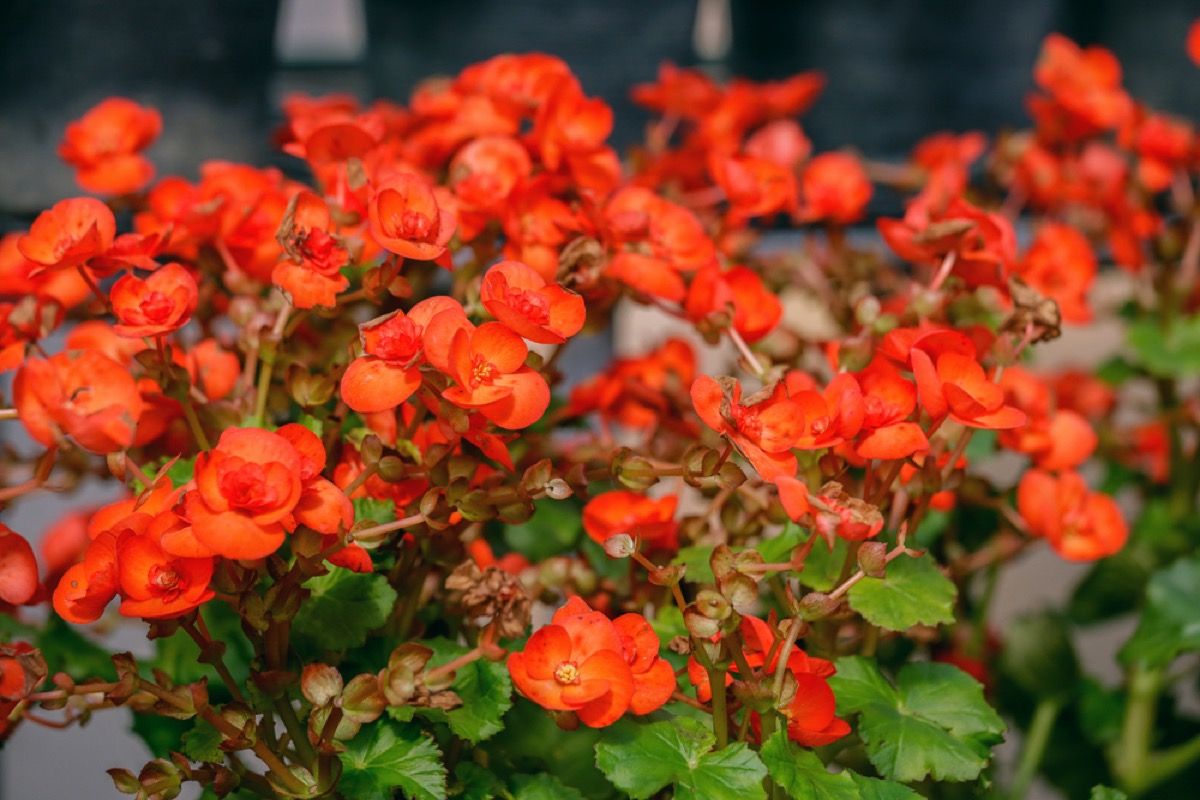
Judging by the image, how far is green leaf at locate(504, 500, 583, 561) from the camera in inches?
28.4

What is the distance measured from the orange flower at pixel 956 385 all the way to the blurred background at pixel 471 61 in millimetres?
765

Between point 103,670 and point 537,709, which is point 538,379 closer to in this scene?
point 537,709

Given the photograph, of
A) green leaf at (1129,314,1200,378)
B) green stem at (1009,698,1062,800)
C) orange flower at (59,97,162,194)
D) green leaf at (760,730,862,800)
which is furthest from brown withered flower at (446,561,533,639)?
green leaf at (1129,314,1200,378)

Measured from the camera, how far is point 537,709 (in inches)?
23.3

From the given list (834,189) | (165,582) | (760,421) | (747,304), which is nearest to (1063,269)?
(834,189)

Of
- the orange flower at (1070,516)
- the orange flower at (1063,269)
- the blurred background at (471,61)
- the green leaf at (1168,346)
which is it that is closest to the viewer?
the orange flower at (1070,516)

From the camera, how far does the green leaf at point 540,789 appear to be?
0.51 m

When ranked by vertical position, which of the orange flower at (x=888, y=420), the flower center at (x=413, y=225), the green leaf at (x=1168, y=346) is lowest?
the green leaf at (x=1168, y=346)

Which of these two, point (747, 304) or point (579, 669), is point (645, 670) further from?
point (747, 304)

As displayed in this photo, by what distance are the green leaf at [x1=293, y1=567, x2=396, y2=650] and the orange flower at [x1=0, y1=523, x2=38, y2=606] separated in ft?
0.40

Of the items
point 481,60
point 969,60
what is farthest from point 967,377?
point 969,60

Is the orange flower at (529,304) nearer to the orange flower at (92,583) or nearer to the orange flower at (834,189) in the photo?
the orange flower at (92,583)

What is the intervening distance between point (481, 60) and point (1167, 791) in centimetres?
96

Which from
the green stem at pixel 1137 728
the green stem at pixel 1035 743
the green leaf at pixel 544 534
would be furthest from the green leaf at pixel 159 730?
the green stem at pixel 1137 728
